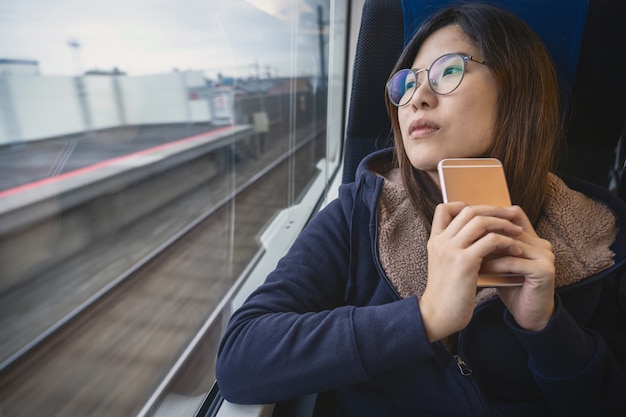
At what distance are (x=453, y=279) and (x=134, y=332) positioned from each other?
1560mm

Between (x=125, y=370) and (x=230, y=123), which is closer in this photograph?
(x=125, y=370)

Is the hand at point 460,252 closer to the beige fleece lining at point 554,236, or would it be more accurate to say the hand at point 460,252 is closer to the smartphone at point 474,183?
the smartphone at point 474,183

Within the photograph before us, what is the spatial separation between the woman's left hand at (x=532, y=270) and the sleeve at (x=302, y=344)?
0.47 feet

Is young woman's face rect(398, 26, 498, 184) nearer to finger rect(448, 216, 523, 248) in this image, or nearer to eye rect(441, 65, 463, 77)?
eye rect(441, 65, 463, 77)

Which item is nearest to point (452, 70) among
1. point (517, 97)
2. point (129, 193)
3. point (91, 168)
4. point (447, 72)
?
point (447, 72)

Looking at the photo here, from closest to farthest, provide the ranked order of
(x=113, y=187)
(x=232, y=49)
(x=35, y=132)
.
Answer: (x=35, y=132) → (x=232, y=49) → (x=113, y=187)

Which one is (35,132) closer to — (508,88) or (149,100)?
(149,100)

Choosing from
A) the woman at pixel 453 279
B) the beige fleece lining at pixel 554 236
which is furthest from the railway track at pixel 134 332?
the beige fleece lining at pixel 554 236

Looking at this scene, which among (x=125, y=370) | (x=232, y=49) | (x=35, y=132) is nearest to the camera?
(x=35, y=132)

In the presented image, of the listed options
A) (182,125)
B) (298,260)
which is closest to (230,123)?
(182,125)

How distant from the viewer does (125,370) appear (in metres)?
1.40

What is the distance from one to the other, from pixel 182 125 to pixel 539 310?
7.81 ft

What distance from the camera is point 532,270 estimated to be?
0.46 m

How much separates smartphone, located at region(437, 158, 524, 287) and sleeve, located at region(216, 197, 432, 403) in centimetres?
16
